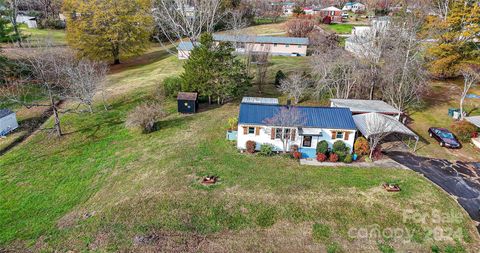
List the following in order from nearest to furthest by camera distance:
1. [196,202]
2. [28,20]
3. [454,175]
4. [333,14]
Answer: [196,202]
[454,175]
[28,20]
[333,14]

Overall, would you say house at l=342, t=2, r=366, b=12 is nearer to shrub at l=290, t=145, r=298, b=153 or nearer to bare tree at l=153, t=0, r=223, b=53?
bare tree at l=153, t=0, r=223, b=53

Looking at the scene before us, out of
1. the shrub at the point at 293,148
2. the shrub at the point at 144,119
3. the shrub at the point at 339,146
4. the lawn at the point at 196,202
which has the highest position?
the shrub at the point at 144,119

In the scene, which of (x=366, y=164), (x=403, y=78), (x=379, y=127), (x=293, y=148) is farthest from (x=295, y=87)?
(x=366, y=164)

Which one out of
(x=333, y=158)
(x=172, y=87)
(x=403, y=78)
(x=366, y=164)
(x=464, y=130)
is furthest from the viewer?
(x=172, y=87)

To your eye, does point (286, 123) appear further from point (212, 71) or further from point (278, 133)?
point (212, 71)

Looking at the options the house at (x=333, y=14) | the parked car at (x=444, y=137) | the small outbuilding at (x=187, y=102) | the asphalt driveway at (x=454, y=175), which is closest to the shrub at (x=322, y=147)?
the asphalt driveway at (x=454, y=175)

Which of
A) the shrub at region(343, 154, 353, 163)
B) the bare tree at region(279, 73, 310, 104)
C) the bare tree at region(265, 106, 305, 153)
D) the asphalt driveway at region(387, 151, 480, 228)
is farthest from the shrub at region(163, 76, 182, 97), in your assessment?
the asphalt driveway at region(387, 151, 480, 228)

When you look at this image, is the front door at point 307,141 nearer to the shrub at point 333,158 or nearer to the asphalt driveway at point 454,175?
the shrub at point 333,158

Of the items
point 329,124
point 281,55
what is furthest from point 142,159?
point 281,55
